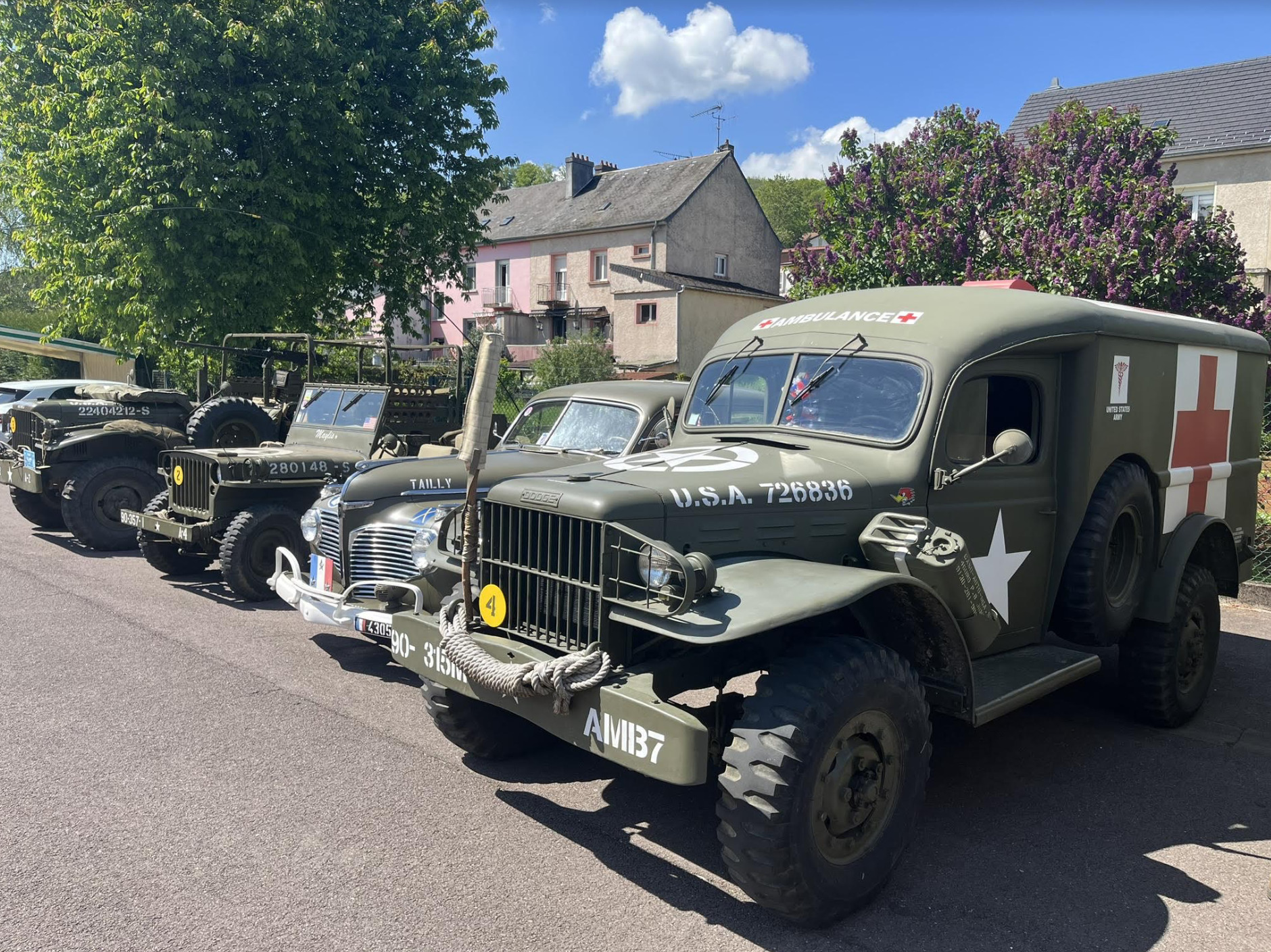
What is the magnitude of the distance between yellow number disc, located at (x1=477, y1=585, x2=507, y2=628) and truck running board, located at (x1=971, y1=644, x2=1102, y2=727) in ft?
6.32

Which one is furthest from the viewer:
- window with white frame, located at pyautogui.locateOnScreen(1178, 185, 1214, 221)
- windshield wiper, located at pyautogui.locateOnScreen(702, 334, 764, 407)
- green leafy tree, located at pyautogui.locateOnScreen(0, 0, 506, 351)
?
window with white frame, located at pyautogui.locateOnScreen(1178, 185, 1214, 221)

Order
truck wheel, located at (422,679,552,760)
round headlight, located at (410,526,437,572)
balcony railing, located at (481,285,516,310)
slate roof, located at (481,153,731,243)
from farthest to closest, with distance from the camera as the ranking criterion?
balcony railing, located at (481,285,516,310)
slate roof, located at (481,153,731,243)
round headlight, located at (410,526,437,572)
truck wheel, located at (422,679,552,760)

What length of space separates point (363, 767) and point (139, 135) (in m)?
13.3

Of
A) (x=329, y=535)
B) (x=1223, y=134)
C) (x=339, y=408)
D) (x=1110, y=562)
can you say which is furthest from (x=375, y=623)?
(x=1223, y=134)

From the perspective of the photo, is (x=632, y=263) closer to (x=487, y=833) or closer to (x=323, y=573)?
(x=323, y=573)

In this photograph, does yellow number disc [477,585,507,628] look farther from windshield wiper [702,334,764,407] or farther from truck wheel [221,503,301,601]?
truck wheel [221,503,301,601]

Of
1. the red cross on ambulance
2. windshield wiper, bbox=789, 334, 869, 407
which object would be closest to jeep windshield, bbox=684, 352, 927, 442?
windshield wiper, bbox=789, 334, 869, 407

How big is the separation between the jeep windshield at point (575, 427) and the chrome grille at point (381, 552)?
5.05ft

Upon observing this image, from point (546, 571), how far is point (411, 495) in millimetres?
3296

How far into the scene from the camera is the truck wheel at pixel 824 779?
3.20 m

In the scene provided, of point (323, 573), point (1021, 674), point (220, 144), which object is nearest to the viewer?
point (1021, 674)

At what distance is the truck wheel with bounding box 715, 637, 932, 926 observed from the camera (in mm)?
3201

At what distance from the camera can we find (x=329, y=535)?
22.1 ft

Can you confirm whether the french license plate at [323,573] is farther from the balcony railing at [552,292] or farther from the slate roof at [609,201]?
the balcony railing at [552,292]
